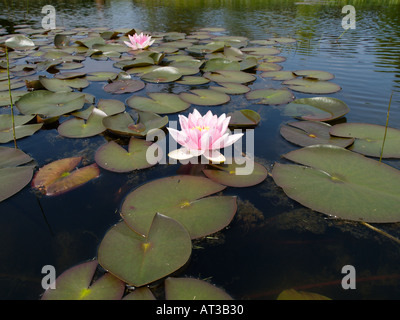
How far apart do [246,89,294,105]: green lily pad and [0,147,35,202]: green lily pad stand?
78.2 inches

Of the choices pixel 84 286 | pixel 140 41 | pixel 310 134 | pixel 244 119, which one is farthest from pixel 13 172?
pixel 140 41

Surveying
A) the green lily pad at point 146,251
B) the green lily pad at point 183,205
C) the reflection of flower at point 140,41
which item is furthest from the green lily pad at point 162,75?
the green lily pad at point 146,251

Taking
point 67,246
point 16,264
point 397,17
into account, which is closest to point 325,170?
point 67,246

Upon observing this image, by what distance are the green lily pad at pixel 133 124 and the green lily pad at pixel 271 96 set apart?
106cm

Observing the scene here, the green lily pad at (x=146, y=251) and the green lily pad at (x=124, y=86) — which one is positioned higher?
the green lily pad at (x=124, y=86)

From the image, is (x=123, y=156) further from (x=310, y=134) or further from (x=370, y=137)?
(x=370, y=137)

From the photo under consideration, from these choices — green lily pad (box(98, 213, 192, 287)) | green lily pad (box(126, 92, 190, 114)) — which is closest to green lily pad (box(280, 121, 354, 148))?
green lily pad (box(126, 92, 190, 114))

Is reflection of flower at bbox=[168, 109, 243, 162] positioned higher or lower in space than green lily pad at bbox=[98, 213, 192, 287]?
higher

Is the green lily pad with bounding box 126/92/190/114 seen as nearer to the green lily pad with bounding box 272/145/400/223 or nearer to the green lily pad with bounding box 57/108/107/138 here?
the green lily pad with bounding box 57/108/107/138

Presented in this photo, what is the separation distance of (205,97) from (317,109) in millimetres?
1041

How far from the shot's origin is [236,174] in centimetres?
155

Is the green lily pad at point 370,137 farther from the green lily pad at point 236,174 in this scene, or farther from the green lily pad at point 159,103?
the green lily pad at point 159,103

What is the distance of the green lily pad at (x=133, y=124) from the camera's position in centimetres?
193

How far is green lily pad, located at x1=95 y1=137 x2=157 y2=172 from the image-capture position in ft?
5.29
